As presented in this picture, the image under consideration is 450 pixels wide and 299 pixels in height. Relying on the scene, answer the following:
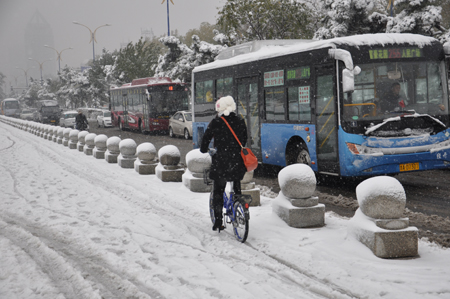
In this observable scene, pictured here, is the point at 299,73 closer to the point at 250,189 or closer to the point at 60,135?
the point at 250,189

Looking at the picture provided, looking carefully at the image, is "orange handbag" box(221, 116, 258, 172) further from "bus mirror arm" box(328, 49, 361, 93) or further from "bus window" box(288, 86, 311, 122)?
"bus window" box(288, 86, 311, 122)

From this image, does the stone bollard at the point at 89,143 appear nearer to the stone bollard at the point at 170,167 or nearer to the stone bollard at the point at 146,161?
the stone bollard at the point at 146,161

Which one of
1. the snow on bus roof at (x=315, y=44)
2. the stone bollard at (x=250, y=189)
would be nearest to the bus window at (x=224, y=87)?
the snow on bus roof at (x=315, y=44)

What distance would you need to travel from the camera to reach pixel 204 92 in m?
15.7

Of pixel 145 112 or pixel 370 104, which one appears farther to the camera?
pixel 145 112

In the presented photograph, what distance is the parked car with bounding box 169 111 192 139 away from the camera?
2707 centimetres

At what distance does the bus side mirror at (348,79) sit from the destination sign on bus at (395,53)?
84 cm

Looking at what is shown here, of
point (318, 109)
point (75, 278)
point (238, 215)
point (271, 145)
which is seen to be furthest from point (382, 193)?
Answer: point (271, 145)

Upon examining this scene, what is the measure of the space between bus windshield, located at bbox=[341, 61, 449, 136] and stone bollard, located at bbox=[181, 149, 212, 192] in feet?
9.24

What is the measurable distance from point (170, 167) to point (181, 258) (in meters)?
6.31

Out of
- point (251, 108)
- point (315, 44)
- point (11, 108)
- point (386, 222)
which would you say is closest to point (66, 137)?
point (251, 108)

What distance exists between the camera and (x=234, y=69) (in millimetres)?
13734

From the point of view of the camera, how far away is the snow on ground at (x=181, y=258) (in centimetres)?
479

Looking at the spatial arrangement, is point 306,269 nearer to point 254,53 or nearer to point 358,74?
point 358,74
